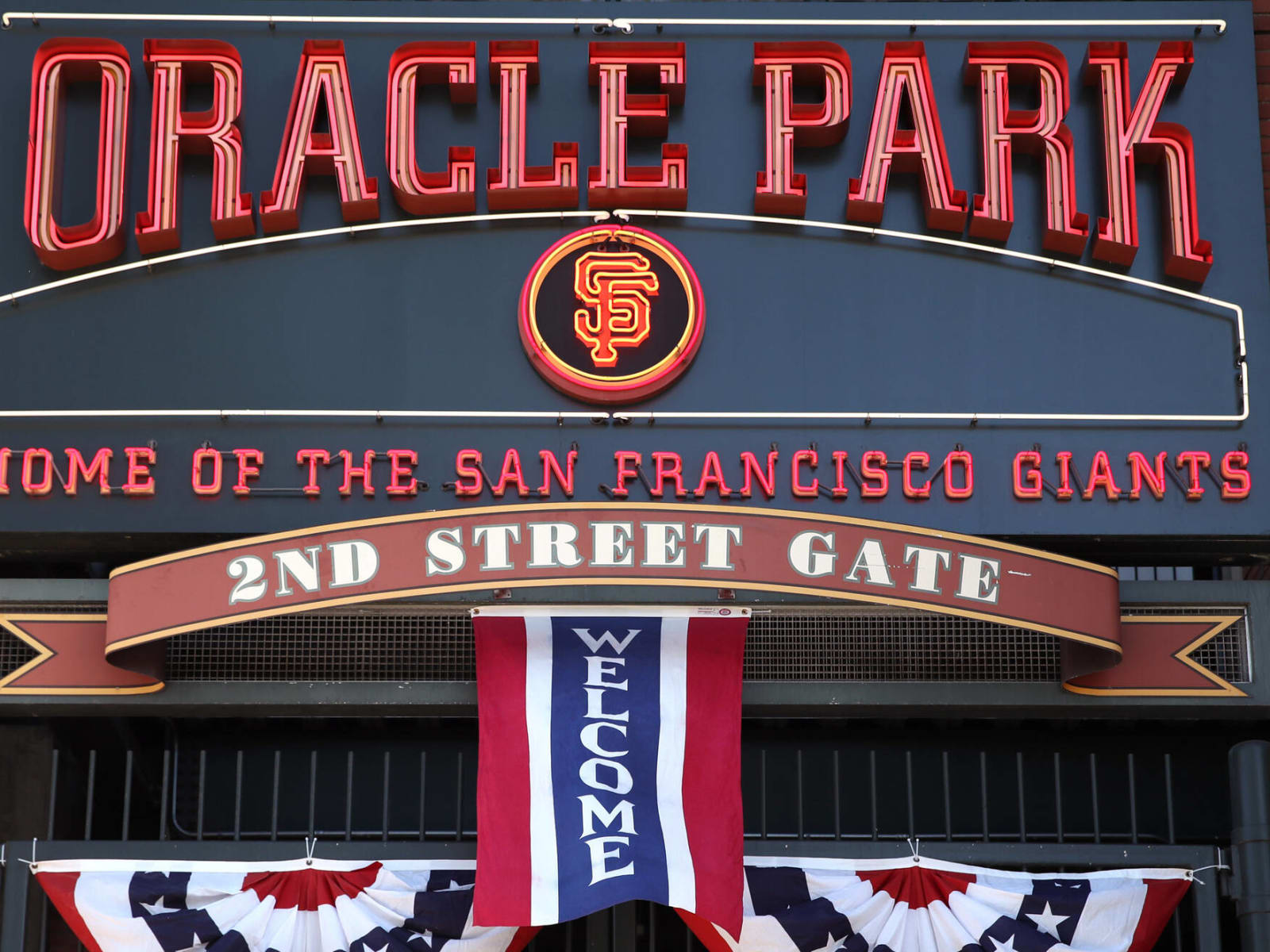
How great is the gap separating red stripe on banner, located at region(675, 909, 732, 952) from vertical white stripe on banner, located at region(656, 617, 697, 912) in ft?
1.80

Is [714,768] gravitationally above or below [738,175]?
below

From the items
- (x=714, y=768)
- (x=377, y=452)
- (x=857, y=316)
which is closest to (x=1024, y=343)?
(x=857, y=316)

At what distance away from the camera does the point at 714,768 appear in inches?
408

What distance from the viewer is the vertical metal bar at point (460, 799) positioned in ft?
37.6

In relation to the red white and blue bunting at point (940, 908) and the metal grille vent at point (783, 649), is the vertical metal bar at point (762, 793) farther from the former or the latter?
the metal grille vent at point (783, 649)

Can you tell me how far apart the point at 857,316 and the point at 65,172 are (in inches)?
215

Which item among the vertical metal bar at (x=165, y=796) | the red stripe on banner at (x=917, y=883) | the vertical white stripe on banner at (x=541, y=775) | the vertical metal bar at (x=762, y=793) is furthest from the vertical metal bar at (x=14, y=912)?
the red stripe on banner at (x=917, y=883)

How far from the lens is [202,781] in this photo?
12164 mm

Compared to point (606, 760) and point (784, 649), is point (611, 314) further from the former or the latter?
point (606, 760)

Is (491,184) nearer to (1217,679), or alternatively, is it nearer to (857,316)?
(857,316)

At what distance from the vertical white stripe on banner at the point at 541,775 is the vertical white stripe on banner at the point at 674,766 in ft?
2.13

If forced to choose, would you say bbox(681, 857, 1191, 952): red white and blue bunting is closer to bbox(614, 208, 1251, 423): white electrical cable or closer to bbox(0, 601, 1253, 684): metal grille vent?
bbox(0, 601, 1253, 684): metal grille vent

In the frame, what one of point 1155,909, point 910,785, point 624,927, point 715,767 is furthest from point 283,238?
point 1155,909

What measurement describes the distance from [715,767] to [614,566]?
58.6 inches
